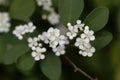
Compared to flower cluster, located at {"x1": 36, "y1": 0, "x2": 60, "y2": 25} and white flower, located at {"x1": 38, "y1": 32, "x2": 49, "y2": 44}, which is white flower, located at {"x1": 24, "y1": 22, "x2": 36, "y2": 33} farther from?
flower cluster, located at {"x1": 36, "y1": 0, "x2": 60, "y2": 25}

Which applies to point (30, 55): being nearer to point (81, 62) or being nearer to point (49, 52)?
point (49, 52)

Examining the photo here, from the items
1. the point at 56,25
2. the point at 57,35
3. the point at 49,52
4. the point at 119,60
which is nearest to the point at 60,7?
the point at 57,35

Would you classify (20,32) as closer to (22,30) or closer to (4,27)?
(22,30)

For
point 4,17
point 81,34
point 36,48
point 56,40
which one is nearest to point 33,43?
point 36,48

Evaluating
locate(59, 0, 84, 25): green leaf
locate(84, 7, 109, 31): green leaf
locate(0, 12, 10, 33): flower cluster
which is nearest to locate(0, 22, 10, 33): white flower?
locate(0, 12, 10, 33): flower cluster

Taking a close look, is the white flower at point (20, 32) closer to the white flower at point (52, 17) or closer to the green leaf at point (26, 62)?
the green leaf at point (26, 62)

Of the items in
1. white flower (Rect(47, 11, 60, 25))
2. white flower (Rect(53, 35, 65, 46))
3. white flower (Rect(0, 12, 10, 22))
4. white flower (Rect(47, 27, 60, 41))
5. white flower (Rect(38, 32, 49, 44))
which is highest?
→ white flower (Rect(47, 27, 60, 41))
